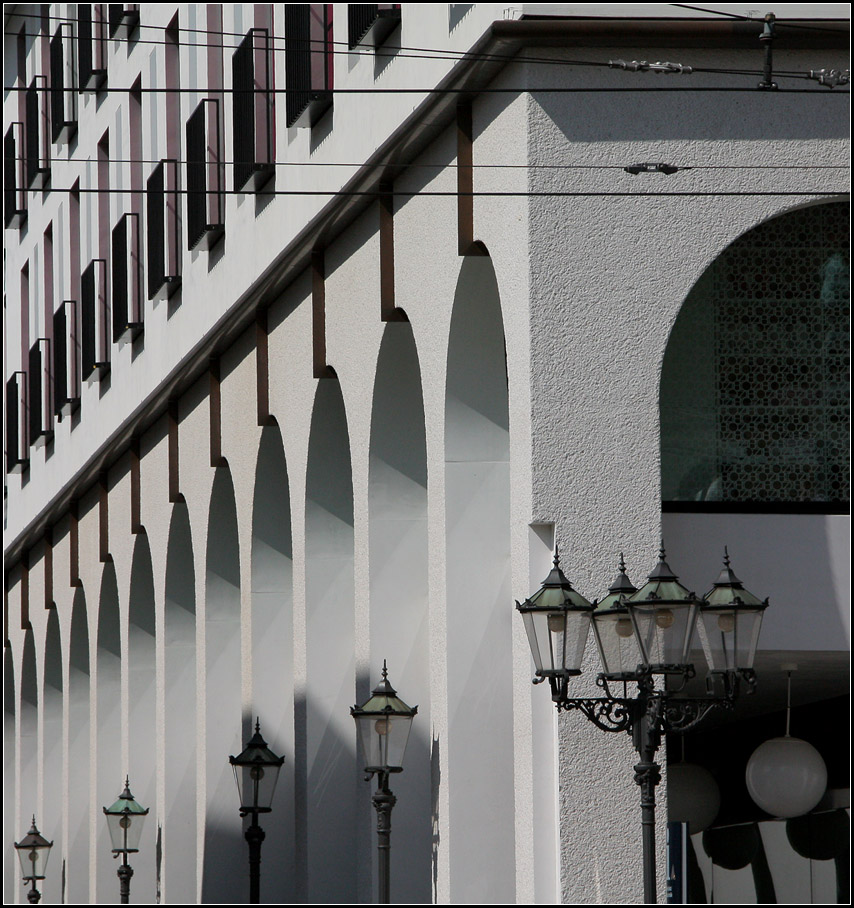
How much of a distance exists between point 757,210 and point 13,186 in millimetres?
23129

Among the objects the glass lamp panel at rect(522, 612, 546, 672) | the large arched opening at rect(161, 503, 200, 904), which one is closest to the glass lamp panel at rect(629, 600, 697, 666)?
the glass lamp panel at rect(522, 612, 546, 672)

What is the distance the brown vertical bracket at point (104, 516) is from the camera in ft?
94.2

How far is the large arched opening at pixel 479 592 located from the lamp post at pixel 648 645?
2608 millimetres

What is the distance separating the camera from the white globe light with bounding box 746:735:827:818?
1501 centimetres

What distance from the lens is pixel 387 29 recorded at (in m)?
16.5

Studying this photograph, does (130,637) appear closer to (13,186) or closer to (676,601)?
(13,186)

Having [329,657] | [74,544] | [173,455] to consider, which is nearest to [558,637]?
[329,657]

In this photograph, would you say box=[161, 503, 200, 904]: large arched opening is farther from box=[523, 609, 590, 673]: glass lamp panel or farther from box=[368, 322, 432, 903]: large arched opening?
box=[523, 609, 590, 673]: glass lamp panel

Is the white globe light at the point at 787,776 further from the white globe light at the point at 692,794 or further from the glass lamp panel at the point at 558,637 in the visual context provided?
the glass lamp panel at the point at 558,637

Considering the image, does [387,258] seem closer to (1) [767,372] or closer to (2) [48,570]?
(1) [767,372]

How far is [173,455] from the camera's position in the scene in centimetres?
2500

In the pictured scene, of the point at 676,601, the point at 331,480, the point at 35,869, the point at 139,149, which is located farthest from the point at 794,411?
the point at 35,869

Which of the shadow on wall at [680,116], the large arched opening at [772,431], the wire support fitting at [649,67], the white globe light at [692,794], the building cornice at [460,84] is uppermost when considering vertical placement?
the building cornice at [460,84]

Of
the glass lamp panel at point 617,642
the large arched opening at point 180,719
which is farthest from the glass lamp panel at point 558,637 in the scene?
the large arched opening at point 180,719
